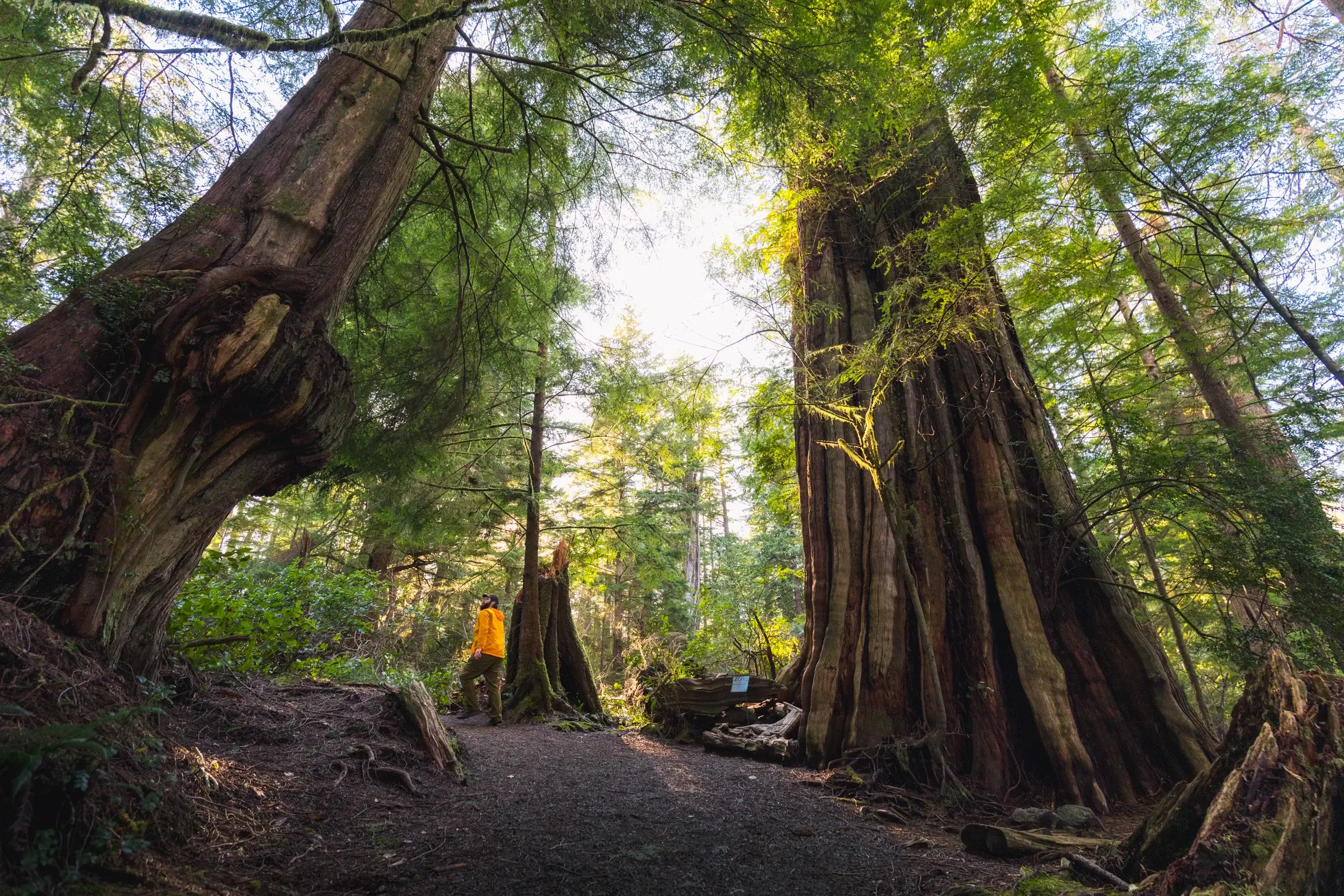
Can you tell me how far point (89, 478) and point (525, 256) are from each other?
4.26m

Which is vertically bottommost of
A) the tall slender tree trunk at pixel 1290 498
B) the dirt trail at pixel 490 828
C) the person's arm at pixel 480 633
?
the dirt trail at pixel 490 828

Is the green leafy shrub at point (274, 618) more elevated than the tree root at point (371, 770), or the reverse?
the green leafy shrub at point (274, 618)

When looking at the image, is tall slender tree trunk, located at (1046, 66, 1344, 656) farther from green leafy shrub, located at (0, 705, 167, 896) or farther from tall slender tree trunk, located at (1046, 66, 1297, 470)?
green leafy shrub, located at (0, 705, 167, 896)

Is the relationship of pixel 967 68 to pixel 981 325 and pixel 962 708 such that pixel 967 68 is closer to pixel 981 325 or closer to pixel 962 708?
pixel 981 325

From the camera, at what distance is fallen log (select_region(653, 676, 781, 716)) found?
5.55 meters

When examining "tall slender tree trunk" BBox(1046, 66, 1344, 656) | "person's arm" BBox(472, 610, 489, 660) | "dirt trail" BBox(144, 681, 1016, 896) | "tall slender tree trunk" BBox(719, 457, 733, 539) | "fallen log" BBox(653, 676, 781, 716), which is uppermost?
"tall slender tree trunk" BBox(719, 457, 733, 539)

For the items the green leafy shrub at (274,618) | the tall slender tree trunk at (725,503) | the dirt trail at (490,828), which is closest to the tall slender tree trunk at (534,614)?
the green leafy shrub at (274,618)

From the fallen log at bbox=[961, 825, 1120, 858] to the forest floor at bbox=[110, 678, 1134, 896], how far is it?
64mm

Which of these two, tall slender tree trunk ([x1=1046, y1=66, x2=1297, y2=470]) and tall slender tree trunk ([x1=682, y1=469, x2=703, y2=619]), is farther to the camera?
tall slender tree trunk ([x1=682, y1=469, x2=703, y2=619])

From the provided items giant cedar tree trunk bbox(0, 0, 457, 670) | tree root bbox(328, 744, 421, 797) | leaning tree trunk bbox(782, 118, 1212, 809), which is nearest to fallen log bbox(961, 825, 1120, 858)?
leaning tree trunk bbox(782, 118, 1212, 809)

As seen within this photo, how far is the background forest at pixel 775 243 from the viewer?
3.18 metres

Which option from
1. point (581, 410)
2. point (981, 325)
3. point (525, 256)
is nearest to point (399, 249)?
point (525, 256)

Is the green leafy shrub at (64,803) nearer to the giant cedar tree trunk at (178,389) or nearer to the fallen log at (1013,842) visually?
the giant cedar tree trunk at (178,389)

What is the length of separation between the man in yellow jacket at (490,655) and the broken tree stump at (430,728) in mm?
2792
